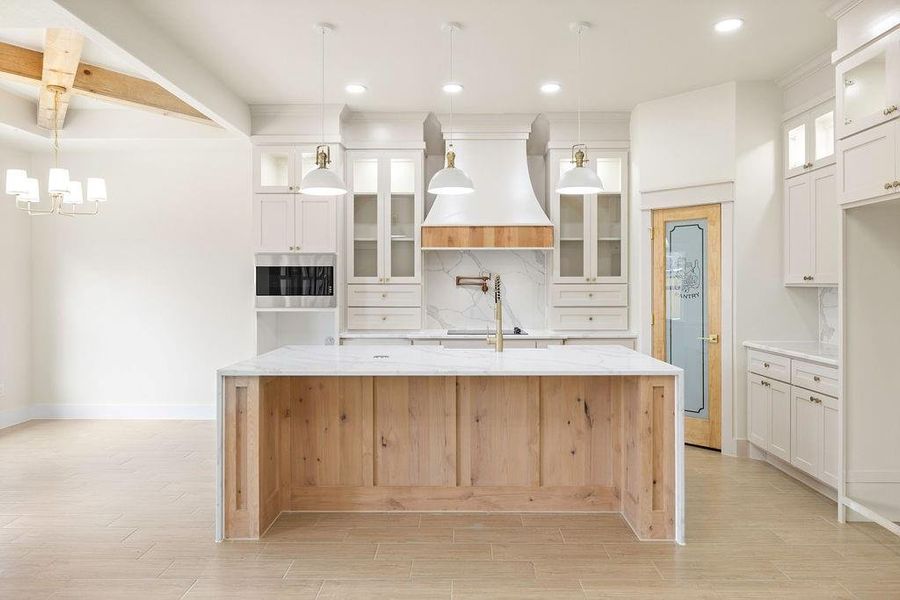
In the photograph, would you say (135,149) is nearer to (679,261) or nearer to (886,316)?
(679,261)

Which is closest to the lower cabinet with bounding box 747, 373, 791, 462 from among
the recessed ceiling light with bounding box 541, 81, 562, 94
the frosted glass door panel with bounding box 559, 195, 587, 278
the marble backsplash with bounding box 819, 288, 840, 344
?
the marble backsplash with bounding box 819, 288, 840, 344

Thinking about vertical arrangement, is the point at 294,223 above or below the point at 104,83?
below

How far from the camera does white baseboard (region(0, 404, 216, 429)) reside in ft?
19.9

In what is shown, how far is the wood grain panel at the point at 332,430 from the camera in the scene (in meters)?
3.43

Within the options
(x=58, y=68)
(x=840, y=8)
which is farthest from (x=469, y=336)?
(x=58, y=68)

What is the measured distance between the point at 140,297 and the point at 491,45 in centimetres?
432

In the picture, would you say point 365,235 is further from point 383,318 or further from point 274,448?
point 274,448

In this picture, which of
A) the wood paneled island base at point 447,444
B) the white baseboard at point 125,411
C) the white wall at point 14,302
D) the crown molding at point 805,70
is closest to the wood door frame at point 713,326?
the crown molding at point 805,70

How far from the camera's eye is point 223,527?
10.1 ft

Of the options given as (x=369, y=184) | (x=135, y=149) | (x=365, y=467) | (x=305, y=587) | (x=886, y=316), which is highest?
(x=135, y=149)

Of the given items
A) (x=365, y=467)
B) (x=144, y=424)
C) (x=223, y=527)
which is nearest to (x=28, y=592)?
(x=223, y=527)

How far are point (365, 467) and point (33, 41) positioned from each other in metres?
3.72

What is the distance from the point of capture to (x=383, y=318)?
5.59 meters

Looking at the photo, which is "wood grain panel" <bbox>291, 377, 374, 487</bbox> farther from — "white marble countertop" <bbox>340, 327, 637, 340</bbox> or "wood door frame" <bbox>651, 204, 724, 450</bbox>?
"wood door frame" <bbox>651, 204, 724, 450</bbox>
